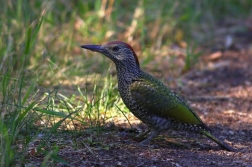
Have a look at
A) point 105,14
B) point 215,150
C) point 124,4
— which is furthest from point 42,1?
point 215,150

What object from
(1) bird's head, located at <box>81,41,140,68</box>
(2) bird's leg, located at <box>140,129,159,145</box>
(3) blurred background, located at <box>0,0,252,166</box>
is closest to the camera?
(2) bird's leg, located at <box>140,129,159,145</box>

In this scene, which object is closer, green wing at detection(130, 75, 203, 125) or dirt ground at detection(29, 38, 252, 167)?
dirt ground at detection(29, 38, 252, 167)

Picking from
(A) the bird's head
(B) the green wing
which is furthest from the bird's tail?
(A) the bird's head

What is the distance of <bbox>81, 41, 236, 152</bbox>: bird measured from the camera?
462 cm

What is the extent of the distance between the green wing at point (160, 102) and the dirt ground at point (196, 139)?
25cm

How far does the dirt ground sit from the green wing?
25 centimetres

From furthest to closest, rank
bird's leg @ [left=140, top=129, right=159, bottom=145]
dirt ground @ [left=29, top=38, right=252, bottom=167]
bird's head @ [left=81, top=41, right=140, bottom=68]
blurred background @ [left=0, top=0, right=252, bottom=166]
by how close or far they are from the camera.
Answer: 1. blurred background @ [left=0, top=0, right=252, bottom=166]
2. bird's head @ [left=81, top=41, right=140, bottom=68]
3. bird's leg @ [left=140, top=129, right=159, bottom=145]
4. dirt ground @ [left=29, top=38, right=252, bottom=167]

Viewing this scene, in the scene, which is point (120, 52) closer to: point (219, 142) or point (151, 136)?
point (151, 136)

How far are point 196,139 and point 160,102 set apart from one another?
60 centimetres

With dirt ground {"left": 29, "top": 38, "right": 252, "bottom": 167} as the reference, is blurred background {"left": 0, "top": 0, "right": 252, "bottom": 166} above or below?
above

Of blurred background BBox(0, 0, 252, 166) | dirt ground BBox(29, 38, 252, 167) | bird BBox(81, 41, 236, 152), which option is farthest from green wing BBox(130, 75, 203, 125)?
blurred background BBox(0, 0, 252, 166)

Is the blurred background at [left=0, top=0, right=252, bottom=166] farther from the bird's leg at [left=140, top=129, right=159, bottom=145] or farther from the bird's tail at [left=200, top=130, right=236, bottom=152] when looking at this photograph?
the bird's tail at [left=200, top=130, right=236, bottom=152]

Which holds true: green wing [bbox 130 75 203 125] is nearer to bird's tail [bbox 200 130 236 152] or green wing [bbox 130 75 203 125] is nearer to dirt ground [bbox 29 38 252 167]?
bird's tail [bbox 200 130 236 152]

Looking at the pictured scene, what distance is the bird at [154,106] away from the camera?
4621mm
